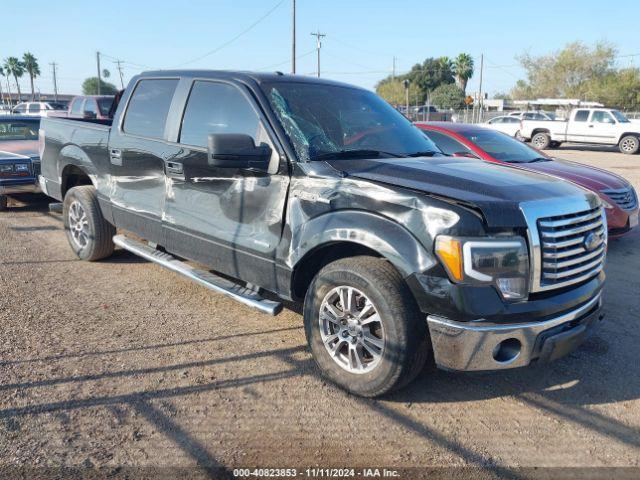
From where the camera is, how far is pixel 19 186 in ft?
26.9

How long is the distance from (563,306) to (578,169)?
5219mm

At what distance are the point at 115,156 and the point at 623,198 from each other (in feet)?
20.1

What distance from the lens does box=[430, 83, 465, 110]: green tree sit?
6856cm

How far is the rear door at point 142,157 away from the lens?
473 centimetres

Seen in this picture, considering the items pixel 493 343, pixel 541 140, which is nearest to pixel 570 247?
pixel 493 343

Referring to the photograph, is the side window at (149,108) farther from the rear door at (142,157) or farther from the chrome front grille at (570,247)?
the chrome front grille at (570,247)

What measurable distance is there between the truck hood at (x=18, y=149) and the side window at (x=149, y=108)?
13.5 ft

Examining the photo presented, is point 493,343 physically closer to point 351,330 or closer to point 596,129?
point 351,330

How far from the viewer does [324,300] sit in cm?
344

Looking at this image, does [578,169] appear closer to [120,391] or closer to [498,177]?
[498,177]

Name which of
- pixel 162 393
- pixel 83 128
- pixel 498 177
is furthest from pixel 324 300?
pixel 83 128

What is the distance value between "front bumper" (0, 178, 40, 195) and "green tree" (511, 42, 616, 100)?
5412 centimetres

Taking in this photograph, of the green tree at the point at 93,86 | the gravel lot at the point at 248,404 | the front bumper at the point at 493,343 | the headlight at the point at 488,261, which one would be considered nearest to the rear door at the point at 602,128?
the gravel lot at the point at 248,404

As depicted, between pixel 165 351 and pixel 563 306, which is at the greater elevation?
pixel 563 306
